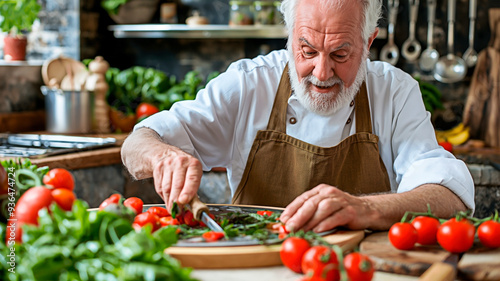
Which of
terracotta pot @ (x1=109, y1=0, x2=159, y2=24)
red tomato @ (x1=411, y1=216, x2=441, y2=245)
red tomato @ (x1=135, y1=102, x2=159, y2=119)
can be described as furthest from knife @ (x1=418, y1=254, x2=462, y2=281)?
terracotta pot @ (x1=109, y1=0, x2=159, y2=24)

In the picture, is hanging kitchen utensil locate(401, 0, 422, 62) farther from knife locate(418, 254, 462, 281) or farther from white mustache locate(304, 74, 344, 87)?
knife locate(418, 254, 462, 281)

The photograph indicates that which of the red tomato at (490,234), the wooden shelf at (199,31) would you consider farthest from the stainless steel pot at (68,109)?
the red tomato at (490,234)

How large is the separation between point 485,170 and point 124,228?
112 inches

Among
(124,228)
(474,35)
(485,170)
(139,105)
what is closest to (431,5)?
(474,35)

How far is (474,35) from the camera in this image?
460 cm

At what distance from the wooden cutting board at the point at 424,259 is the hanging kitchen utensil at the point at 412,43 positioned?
3104mm

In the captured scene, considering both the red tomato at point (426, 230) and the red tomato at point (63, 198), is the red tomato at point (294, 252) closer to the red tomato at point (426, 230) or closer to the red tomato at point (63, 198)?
the red tomato at point (426, 230)

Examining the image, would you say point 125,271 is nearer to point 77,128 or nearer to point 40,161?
point 40,161

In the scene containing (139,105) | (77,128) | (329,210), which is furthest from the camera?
(139,105)

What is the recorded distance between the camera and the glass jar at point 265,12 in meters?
4.64

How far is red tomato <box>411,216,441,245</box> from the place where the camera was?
5.63ft

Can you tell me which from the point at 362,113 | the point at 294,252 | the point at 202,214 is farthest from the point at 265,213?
the point at 362,113

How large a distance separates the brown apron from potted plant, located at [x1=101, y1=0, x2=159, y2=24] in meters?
2.76

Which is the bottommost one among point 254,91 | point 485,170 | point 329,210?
point 485,170
